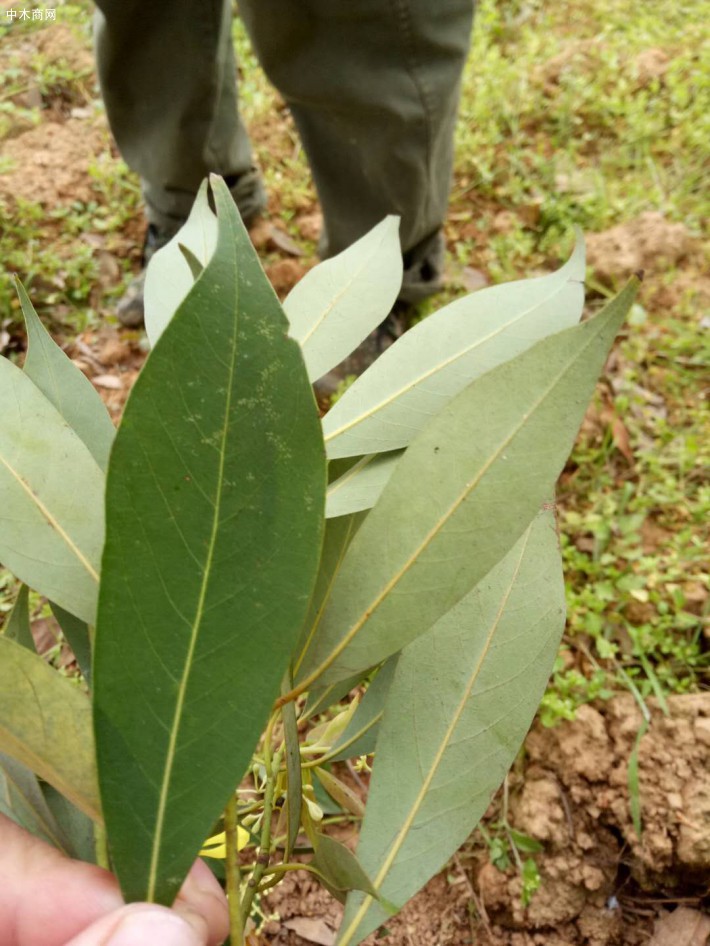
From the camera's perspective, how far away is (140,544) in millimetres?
425

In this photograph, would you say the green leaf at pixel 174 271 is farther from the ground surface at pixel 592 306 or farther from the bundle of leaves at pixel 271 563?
the ground surface at pixel 592 306

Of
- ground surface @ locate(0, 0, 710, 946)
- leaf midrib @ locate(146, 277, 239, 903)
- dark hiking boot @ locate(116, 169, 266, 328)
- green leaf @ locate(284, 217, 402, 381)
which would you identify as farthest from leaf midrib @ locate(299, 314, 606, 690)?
dark hiking boot @ locate(116, 169, 266, 328)

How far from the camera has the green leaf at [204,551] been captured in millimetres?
412

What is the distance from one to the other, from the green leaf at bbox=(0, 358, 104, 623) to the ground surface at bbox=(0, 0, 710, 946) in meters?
0.73

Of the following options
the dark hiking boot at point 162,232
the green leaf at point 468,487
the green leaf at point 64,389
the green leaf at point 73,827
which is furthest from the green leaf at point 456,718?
the dark hiking boot at point 162,232

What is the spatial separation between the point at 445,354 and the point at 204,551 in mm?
281

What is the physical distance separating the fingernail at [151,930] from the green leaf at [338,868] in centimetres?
11

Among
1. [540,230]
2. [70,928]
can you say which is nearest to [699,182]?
[540,230]

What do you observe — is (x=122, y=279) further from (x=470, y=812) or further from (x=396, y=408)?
(x=470, y=812)

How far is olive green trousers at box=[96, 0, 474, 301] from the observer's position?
1.38 metres

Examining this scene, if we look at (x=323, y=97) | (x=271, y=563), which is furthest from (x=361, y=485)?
(x=323, y=97)

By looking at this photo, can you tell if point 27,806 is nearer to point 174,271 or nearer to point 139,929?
point 139,929

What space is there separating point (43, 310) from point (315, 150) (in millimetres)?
867

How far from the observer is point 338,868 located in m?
0.54
